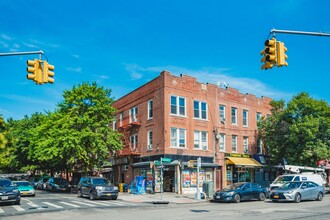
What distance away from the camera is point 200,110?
3522 cm

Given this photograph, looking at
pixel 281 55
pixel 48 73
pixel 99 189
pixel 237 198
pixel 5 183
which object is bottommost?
pixel 237 198

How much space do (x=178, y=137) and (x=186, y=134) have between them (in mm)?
991

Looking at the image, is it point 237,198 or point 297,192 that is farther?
point 237,198

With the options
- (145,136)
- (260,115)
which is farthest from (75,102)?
(260,115)

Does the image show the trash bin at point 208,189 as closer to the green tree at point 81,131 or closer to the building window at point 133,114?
the green tree at point 81,131

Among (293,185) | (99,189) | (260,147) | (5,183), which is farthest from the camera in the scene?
(260,147)

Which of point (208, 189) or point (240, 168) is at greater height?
point (240, 168)

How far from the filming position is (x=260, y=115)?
4141 cm

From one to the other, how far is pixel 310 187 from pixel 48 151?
20.7 meters

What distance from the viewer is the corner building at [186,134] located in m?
32.8

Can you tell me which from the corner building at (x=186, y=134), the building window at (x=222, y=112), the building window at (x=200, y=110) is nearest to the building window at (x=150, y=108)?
the corner building at (x=186, y=134)

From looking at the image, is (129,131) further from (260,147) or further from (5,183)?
(5,183)

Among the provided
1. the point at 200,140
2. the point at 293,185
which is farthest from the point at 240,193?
the point at 200,140

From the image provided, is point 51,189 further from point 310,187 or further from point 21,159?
point 310,187
